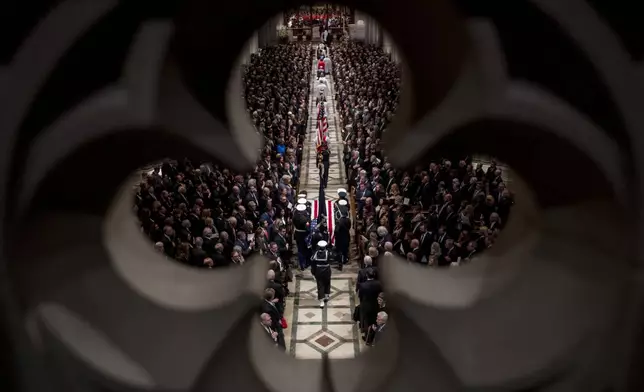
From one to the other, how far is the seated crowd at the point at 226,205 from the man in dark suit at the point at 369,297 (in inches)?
59.9

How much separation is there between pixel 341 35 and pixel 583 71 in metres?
40.7

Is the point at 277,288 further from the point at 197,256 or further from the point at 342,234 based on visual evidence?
the point at 342,234

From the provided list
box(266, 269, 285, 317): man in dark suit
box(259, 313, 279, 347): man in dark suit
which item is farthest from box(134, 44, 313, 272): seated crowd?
box(259, 313, 279, 347): man in dark suit

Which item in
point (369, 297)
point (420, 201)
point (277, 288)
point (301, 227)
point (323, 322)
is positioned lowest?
point (323, 322)

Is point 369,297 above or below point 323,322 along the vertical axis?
above

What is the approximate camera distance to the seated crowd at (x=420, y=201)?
9969mm

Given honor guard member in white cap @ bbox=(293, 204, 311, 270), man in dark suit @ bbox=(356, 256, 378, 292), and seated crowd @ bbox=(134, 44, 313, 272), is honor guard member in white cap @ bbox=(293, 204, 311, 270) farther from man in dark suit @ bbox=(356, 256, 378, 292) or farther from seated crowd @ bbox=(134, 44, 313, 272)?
man in dark suit @ bbox=(356, 256, 378, 292)

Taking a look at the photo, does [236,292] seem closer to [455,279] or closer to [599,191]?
[455,279]

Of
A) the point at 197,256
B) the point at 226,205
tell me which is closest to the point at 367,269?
the point at 197,256

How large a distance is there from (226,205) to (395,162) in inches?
338

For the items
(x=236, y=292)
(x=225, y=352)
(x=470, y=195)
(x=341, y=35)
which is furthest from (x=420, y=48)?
(x=341, y=35)

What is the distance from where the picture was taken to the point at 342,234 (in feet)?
40.3

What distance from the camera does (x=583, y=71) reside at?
3447mm

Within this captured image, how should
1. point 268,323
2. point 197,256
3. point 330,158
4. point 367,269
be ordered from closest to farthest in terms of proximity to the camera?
1. point 268,323
2. point 197,256
3. point 367,269
4. point 330,158
